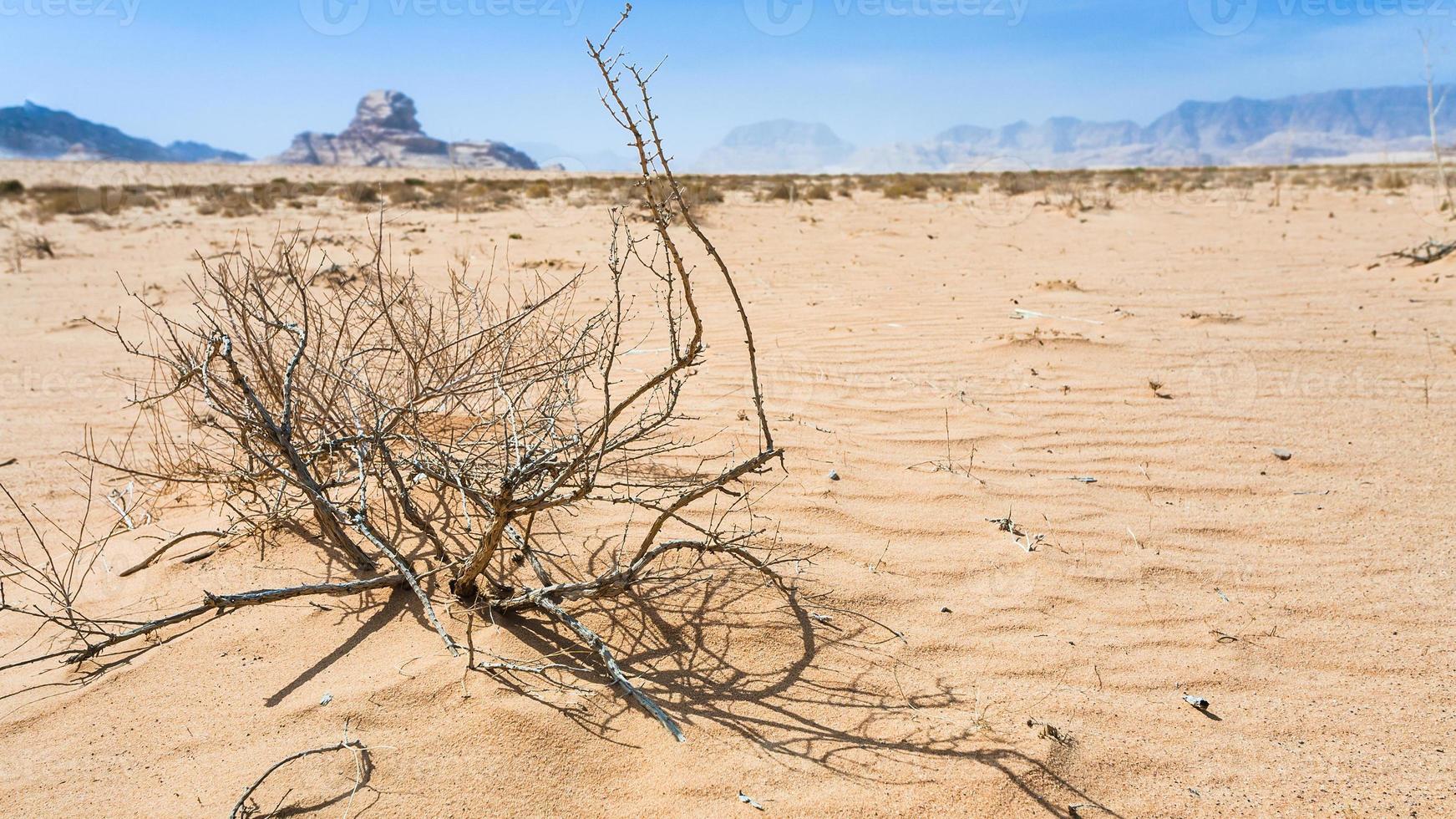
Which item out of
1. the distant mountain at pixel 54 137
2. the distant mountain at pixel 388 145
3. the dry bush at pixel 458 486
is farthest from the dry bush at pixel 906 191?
the distant mountain at pixel 54 137

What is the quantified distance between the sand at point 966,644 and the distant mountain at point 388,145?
124 m

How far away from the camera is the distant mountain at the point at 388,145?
126 m

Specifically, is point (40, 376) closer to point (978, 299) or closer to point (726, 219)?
point (978, 299)

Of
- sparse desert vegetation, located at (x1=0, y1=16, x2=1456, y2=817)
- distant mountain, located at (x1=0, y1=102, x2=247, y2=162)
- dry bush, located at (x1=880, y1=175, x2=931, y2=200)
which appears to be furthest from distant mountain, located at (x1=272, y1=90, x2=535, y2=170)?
sparse desert vegetation, located at (x1=0, y1=16, x2=1456, y2=817)

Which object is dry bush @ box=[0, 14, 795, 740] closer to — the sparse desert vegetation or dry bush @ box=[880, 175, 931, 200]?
the sparse desert vegetation

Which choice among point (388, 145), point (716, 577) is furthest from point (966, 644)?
point (388, 145)

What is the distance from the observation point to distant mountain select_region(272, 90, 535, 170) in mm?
125500

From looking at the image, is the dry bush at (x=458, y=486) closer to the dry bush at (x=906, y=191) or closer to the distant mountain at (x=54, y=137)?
Answer: the dry bush at (x=906, y=191)

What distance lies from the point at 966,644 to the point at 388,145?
478 feet

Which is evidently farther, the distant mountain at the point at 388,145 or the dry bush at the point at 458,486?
the distant mountain at the point at 388,145

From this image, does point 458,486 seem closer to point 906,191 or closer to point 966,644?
point 966,644

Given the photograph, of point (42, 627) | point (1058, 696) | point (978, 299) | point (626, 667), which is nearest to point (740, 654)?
point (626, 667)

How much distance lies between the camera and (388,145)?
130000 mm

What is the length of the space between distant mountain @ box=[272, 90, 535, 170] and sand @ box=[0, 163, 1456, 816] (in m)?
124
